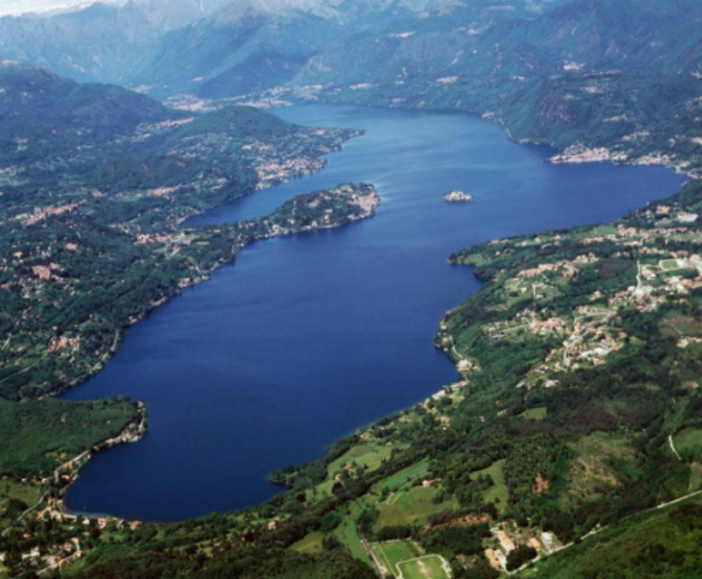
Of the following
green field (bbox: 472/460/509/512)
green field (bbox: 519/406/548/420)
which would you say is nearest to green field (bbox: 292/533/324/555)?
green field (bbox: 472/460/509/512)

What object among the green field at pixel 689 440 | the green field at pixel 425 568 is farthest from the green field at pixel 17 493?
the green field at pixel 689 440

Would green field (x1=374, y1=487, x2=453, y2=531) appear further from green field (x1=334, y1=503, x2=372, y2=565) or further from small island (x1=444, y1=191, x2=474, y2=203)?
small island (x1=444, y1=191, x2=474, y2=203)

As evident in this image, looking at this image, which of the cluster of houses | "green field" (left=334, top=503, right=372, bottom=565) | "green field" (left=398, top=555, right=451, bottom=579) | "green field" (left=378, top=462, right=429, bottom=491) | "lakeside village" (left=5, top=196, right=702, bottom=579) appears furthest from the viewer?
"green field" (left=378, top=462, right=429, bottom=491)

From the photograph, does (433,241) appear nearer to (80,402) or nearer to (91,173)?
(80,402)

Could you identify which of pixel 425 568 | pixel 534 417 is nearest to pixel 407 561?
pixel 425 568

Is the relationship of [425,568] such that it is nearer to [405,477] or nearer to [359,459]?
[405,477]
